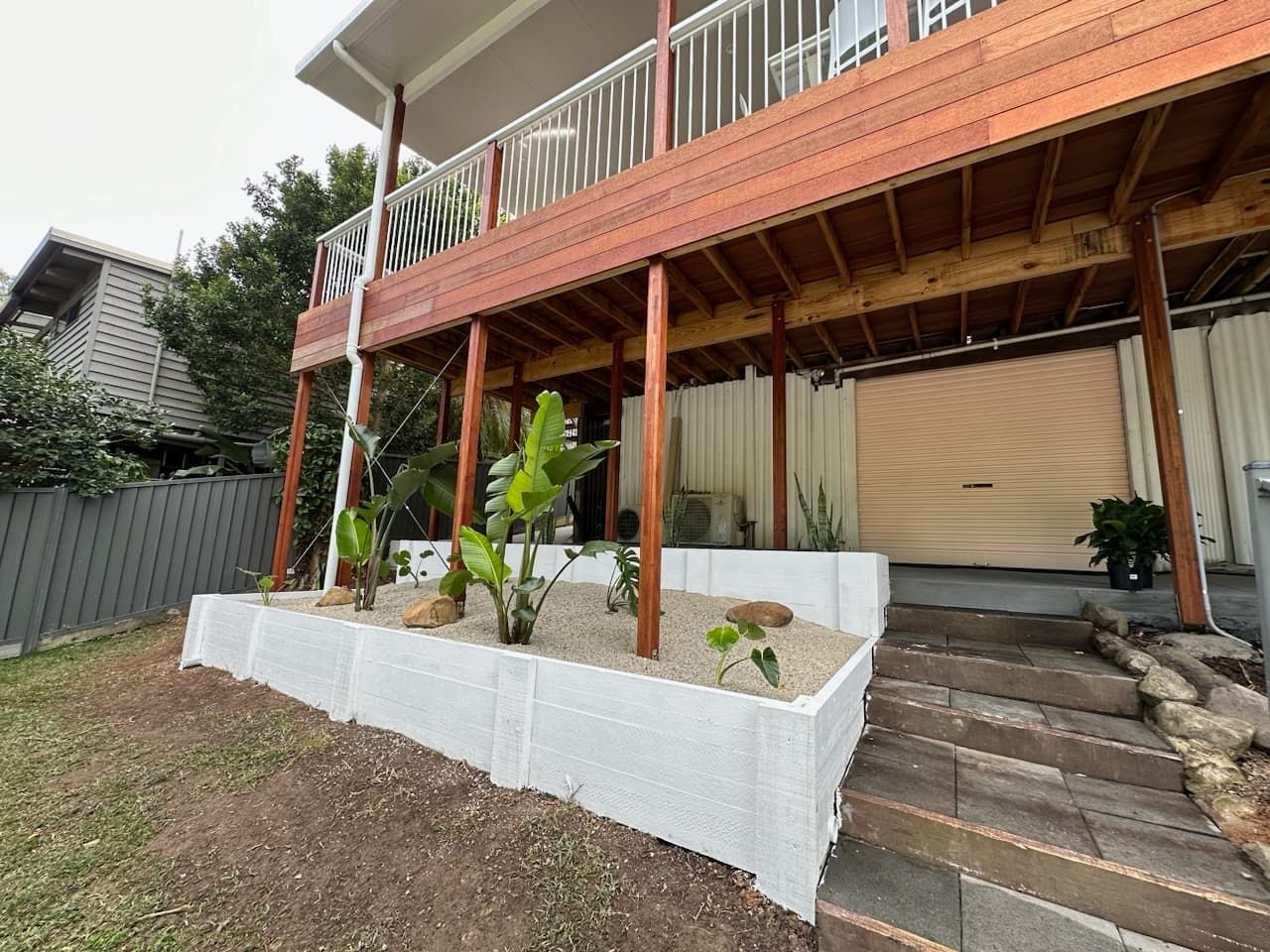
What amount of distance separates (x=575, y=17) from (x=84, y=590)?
760 centimetres

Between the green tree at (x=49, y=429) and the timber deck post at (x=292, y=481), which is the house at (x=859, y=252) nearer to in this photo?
the timber deck post at (x=292, y=481)

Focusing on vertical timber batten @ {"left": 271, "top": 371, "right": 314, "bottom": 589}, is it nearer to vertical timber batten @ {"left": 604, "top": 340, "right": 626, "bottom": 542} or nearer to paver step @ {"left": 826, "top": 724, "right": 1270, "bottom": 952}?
vertical timber batten @ {"left": 604, "top": 340, "right": 626, "bottom": 542}

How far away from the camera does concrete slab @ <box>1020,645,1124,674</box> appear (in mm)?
2469

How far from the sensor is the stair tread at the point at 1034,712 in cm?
208

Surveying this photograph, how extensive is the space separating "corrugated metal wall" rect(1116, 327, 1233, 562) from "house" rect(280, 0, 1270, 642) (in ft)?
0.07

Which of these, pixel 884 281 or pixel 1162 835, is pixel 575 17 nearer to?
pixel 884 281

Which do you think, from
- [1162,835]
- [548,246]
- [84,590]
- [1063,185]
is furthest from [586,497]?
[1162,835]

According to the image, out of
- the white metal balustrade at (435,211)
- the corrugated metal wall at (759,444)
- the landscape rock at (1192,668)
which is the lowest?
the landscape rock at (1192,668)

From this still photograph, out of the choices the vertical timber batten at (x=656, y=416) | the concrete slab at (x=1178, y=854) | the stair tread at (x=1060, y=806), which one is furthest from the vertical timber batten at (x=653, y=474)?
the concrete slab at (x=1178, y=854)

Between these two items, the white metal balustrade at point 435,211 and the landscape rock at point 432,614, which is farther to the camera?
the white metal balustrade at point 435,211

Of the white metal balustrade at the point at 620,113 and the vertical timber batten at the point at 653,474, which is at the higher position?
the white metal balustrade at the point at 620,113

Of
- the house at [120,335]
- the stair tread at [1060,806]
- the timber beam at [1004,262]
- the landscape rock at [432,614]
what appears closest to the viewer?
the stair tread at [1060,806]

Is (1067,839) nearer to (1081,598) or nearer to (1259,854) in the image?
(1259,854)

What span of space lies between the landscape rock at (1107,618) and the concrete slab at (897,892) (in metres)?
2.09
